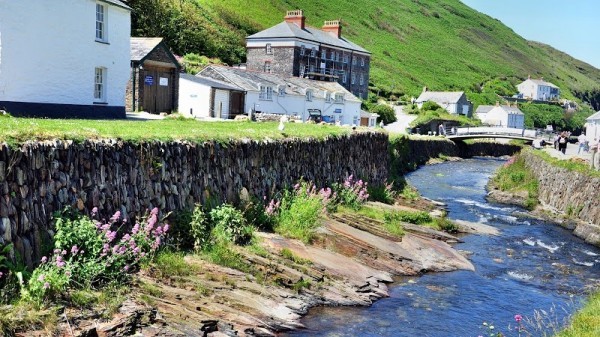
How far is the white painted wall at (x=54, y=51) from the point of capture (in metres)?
25.2

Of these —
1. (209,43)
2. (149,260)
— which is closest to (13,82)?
(149,260)

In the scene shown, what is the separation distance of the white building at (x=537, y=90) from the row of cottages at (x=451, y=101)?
58.5m

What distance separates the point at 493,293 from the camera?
18.3m

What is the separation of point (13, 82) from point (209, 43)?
207 ft

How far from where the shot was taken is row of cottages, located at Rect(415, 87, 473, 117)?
131500 millimetres

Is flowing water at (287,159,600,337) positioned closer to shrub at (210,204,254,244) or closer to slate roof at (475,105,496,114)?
shrub at (210,204,254,244)

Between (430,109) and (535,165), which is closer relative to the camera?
Result: (535,165)

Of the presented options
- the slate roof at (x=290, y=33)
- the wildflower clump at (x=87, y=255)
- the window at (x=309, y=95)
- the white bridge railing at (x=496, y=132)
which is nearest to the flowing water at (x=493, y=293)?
the wildflower clump at (x=87, y=255)

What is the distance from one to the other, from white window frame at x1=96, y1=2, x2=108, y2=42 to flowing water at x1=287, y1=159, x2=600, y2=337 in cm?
1884

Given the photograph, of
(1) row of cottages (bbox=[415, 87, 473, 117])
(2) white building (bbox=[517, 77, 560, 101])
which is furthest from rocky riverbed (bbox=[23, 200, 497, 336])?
(2) white building (bbox=[517, 77, 560, 101])

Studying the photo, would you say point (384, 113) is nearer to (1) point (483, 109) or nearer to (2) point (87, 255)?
(1) point (483, 109)

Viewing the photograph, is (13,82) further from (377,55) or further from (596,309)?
(377,55)

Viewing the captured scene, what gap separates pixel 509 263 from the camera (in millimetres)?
22547

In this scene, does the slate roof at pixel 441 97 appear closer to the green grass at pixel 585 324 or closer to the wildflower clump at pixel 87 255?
the green grass at pixel 585 324
